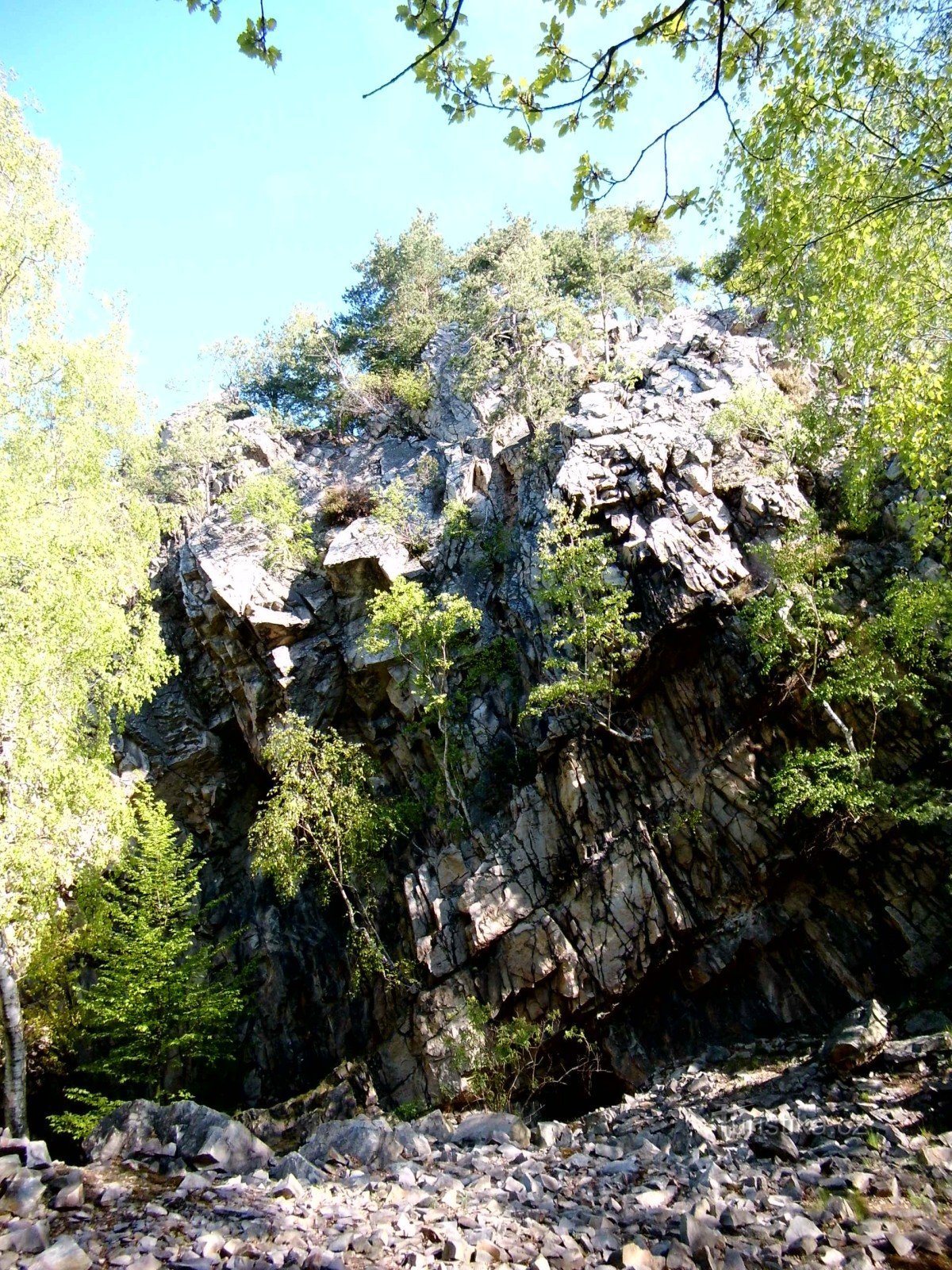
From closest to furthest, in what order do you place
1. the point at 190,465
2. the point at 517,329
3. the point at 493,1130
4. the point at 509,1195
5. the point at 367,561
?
the point at 509,1195, the point at 493,1130, the point at 367,561, the point at 517,329, the point at 190,465

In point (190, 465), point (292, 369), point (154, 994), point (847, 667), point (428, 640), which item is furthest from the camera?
point (292, 369)

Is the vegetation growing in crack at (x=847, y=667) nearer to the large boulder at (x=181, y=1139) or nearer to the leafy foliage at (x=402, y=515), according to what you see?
the large boulder at (x=181, y=1139)

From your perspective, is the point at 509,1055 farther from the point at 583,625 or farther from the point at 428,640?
the point at 428,640

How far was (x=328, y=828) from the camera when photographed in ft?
62.1

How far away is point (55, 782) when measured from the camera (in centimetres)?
1136

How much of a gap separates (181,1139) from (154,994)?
11852 millimetres

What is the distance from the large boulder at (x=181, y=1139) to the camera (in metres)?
7.06

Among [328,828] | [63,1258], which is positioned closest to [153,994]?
[328,828]

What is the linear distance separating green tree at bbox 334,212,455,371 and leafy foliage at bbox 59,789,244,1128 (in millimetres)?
25315

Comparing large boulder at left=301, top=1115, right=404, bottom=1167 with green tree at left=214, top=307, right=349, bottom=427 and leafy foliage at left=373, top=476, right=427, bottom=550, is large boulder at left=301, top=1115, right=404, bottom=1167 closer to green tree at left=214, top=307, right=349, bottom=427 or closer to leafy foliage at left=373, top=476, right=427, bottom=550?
leafy foliage at left=373, top=476, right=427, bottom=550

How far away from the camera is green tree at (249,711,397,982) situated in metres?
18.3

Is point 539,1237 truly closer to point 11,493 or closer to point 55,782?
point 55,782


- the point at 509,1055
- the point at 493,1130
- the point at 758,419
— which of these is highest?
the point at 758,419

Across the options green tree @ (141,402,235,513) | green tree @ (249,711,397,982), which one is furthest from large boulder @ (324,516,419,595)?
green tree @ (141,402,235,513)
